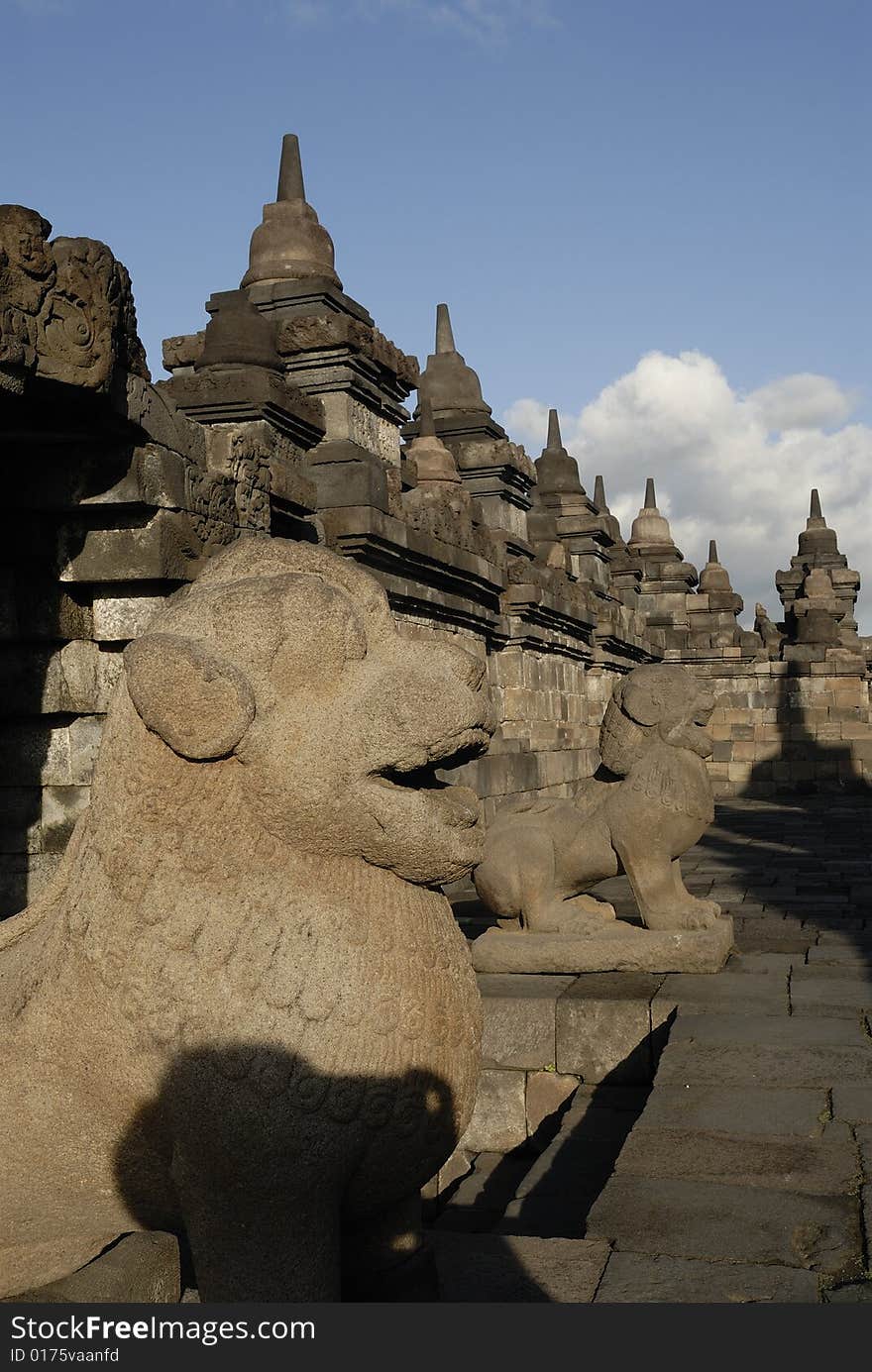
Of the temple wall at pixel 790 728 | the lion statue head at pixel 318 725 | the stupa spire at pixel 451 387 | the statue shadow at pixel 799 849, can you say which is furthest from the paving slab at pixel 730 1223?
the temple wall at pixel 790 728

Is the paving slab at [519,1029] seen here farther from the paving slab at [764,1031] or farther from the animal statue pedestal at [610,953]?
the paving slab at [764,1031]

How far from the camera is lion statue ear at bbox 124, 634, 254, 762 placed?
1903 mm

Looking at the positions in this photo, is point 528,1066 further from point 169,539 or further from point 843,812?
point 843,812

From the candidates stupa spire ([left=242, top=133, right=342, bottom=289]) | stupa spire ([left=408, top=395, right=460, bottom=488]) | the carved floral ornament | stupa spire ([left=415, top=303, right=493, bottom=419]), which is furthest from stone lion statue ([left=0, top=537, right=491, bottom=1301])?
stupa spire ([left=415, top=303, right=493, bottom=419])

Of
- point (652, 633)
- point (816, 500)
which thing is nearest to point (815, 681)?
point (652, 633)

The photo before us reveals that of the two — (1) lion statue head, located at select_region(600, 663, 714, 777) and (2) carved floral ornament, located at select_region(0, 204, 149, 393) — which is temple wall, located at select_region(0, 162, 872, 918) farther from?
(1) lion statue head, located at select_region(600, 663, 714, 777)

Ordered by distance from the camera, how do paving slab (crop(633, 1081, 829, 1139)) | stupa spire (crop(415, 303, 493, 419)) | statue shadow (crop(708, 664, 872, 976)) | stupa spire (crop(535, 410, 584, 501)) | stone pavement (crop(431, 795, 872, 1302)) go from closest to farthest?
stone pavement (crop(431, 795, 872, 1302))
paving slab (crop(633, 1081, 829, 1139))
statue shadow (crop(708, 664, 872, 976))
stupa spire (crop(415, 303, 493, 419))
stupa spire (crop(535, 410, 584, 501))

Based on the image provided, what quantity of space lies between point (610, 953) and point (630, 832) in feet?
1.90

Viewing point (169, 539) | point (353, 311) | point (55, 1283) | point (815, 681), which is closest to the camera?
point (55, 1283)

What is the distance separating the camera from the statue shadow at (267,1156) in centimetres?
193

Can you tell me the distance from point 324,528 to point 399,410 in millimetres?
1634

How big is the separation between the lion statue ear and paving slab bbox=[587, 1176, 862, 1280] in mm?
1697

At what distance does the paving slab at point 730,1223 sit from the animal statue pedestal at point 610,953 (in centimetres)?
246

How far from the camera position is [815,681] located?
20.2m
